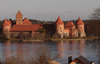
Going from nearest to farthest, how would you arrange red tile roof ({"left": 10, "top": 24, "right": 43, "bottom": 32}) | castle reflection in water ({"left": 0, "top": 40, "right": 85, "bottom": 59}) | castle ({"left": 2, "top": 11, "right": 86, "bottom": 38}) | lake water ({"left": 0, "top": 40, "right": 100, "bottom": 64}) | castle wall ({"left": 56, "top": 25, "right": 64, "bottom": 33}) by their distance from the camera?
lake water ({"left": 0, "top": 40, "right": 100, "bottom": 64}), castle reflection in water ({"left": 0, "top": 40, "right": 85, "bottom": 59}), castle wall ({"left": 56, "top": 25, "right": 64, "bottom": 33}), castle ({"left": 2, "top": 11, "right": 86, "bottom": 38}), red tile roof ({"left": 10, "top": 24, "right": 43, "bottom": 32})

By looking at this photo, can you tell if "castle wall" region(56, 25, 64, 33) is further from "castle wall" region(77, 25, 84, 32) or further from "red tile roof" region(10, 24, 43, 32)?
"castle wall" region(77, 25, 84, 32)

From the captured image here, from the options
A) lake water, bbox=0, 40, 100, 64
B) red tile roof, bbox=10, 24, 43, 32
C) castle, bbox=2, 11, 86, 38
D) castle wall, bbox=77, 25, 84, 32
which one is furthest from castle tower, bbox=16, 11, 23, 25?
lake water, bbox=0, 40, 100, 64

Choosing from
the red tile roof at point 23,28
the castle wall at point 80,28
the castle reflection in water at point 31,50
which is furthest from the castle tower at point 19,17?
the castle reflection in water at point 31,50

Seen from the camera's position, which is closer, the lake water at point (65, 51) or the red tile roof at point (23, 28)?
the lake water at point (65, 51)

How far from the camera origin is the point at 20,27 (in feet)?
163

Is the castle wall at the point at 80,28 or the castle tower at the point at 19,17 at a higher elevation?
the castle tower at the point at 19,17

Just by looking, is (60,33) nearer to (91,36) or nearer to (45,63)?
(91,36)

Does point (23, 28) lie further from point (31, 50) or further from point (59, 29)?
point (31, 50)

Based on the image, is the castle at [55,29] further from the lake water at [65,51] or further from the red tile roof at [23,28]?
the lake water at [65,51]

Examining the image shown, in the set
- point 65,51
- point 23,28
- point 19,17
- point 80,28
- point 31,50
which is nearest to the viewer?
point 31,50

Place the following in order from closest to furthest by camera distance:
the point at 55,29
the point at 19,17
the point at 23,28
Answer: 1. the point at 55,29
2. the point at 23,28
3. the point at 19,17

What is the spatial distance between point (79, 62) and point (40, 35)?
34.3 meters

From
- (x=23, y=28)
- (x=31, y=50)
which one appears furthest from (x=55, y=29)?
(x=31, y=50)

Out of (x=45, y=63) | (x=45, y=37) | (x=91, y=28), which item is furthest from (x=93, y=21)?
(x=45, y=37)
